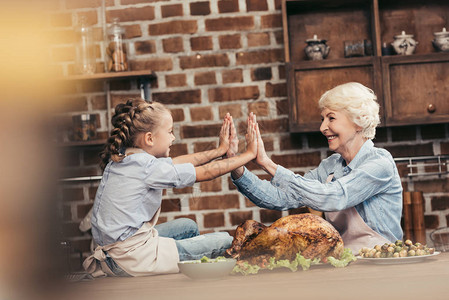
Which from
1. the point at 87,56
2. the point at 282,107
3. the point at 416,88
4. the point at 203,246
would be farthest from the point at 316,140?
the point at 203,246

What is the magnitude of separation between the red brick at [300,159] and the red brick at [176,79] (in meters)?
0.58

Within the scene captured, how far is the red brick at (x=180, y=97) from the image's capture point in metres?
2.68

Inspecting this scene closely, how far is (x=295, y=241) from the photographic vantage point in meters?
1.08

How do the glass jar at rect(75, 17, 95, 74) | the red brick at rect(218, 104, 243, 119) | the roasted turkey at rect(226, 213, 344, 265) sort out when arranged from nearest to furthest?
the roasted turkey at rect(226, 213, 344, 265)
the glass jar at rect(75, 17, 95, 74)
the red brick at rect(218, 104, 243, 119)

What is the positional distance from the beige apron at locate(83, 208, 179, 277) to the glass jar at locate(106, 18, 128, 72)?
1433 millimetres

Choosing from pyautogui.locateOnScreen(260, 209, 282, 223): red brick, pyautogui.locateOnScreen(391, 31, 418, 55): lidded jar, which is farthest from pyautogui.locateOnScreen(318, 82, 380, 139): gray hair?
pyautogui.locateOnScreen(260, 209, 282, 223): red brick

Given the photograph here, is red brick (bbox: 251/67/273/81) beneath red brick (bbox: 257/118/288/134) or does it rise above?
above

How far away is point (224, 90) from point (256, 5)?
17.3 inches

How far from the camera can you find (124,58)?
8.57ft

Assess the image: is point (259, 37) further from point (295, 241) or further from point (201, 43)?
point (295, 241)

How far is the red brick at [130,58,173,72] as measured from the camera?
2.70 metres

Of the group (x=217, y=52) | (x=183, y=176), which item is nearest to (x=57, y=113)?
(x=183, y=176)

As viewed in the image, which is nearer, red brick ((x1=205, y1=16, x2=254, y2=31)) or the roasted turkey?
the roasted turkey

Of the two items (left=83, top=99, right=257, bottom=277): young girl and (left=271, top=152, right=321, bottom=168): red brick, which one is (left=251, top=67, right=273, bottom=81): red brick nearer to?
(left=271, top=152, right=321, bottom=168): red brick
